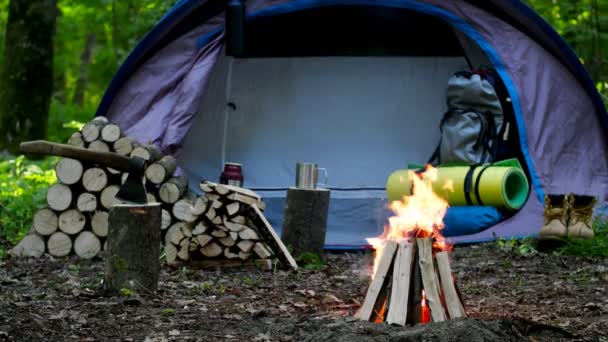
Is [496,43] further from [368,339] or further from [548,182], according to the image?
[368,339]

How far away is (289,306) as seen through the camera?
4.44 metres

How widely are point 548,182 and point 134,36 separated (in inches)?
345

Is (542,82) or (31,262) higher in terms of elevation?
(542,82)

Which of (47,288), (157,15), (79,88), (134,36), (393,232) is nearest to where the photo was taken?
(393,232)

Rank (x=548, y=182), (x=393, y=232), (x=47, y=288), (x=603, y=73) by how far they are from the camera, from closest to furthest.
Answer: (x=393, y=232) → (x=47, y=288) → (x=548, y=182) → (x=603, y=73)

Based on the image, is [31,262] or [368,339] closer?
[368,339]

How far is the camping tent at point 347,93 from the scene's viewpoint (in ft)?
23.2

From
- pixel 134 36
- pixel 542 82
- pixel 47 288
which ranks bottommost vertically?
pixel 47 288

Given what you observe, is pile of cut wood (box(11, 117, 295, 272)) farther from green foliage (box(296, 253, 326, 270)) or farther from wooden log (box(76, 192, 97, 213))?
green foliage (box(296, 253, 326, 270))

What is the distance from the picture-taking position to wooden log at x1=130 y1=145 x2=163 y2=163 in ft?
20.9

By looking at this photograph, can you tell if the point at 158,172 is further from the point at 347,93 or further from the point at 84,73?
the point at 84,73

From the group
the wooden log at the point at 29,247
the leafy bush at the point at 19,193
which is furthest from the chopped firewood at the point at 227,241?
the leafy bush at the point at 19,193

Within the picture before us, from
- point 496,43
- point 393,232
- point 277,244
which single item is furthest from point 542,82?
point 393,232

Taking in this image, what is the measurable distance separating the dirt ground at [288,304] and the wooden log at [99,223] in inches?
13.8
